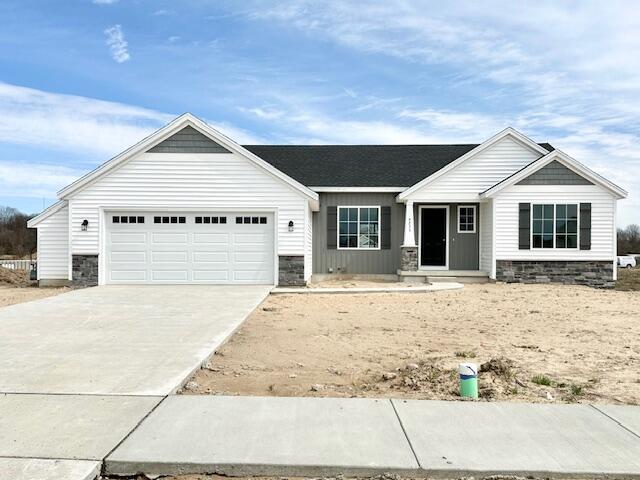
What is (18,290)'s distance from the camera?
1630 cm

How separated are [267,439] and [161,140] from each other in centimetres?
Result: 1388

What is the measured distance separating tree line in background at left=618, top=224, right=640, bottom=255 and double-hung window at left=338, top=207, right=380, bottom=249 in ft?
93.1

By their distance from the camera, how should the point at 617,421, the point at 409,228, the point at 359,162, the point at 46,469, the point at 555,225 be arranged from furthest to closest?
the point at 359,162 → the point at 409,228 → the point at 555,225 → the point at 617,421 → the point at 46,469

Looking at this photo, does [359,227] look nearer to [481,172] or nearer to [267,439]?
[481,172]

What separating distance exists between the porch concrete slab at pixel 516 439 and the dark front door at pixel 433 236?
1445cm

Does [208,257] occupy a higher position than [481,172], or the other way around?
[481,172]

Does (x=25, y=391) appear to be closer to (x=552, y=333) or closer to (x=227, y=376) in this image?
(x=227, y=376)

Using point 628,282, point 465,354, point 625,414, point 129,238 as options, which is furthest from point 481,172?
point 625,414

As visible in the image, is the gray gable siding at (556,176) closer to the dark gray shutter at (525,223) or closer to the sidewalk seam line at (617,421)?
the dark gray shutter at (525,223)

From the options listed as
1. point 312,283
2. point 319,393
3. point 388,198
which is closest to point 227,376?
point 319,393

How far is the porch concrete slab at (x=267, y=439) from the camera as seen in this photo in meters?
3.67

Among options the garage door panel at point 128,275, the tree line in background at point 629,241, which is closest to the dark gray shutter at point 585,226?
the garage door panel at point 128,275

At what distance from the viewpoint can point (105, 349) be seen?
7219mm

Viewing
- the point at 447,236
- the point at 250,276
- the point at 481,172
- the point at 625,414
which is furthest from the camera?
the point at 447,236
